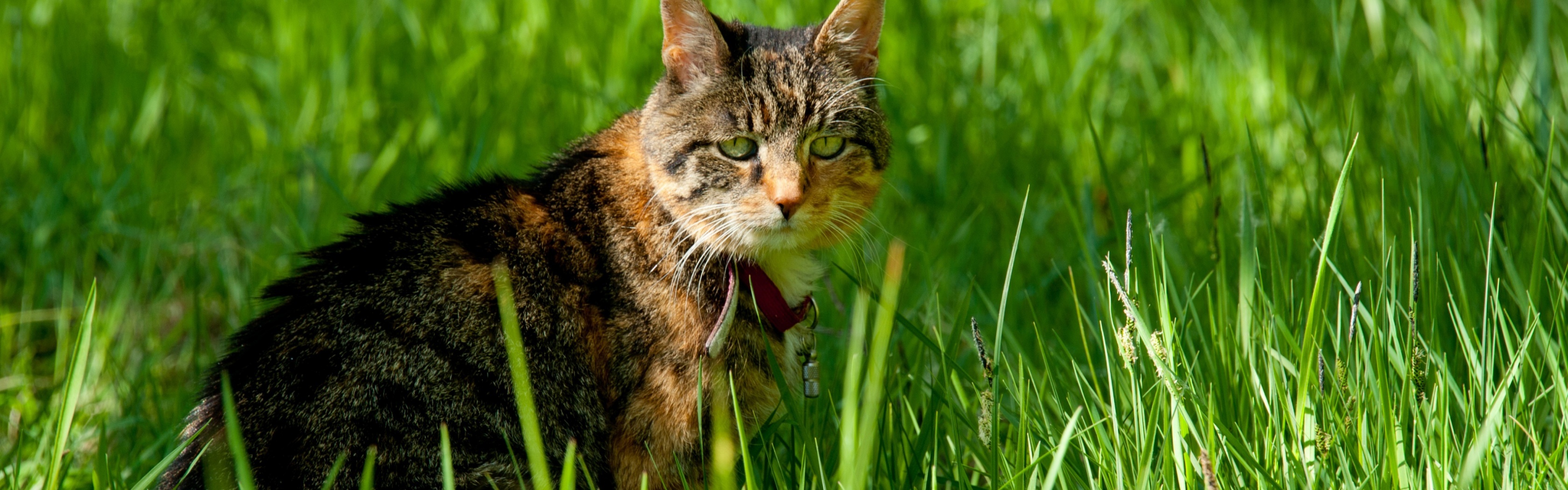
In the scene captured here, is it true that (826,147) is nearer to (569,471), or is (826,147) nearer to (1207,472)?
(569,471)

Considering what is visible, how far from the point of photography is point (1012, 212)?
153 inches


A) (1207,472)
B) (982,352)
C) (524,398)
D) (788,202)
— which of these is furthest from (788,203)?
(1207,472)

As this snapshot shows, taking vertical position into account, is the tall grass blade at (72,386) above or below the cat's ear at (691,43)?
below

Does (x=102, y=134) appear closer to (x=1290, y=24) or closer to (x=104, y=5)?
(x=104, y=5)

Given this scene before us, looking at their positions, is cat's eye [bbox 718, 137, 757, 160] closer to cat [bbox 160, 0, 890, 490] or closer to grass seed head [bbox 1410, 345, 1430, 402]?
cat [bbox 160, 0, 890, 490]

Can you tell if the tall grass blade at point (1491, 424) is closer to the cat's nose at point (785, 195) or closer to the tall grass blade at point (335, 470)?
the cat's nose at point (785, 195)

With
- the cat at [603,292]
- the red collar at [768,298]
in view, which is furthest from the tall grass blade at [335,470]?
the red collar at [768,298]

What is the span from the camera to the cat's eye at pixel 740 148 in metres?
2.62

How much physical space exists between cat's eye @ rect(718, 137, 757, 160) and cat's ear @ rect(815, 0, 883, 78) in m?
0.30

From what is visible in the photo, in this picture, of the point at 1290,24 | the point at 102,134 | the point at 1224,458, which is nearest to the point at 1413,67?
the point at 1290,24

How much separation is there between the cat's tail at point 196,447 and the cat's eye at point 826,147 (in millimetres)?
1331

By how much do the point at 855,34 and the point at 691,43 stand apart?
0.39 m

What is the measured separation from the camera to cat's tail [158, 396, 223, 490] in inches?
87.5

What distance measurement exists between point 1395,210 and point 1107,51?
1770mm
